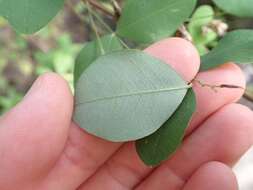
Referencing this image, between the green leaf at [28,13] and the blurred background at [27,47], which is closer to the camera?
the green leaf at [28,13]

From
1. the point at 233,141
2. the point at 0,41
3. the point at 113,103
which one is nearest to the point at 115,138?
the point at 113,103

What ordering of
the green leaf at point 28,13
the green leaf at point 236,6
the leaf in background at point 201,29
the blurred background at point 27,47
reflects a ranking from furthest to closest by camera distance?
the blurred background at point 27,47
the leaf in background at point 201,29
the green leaf at point 236,6
the green leaf at point 28,13

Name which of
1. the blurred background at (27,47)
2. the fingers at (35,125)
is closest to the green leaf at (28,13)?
the fingers at (35,125)

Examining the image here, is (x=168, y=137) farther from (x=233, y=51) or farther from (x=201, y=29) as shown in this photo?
(x=201, y=29)

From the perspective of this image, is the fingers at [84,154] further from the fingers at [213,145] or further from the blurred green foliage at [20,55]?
the blurred green foliage at [20,55]

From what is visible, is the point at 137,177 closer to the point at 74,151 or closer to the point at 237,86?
the point at 74,151

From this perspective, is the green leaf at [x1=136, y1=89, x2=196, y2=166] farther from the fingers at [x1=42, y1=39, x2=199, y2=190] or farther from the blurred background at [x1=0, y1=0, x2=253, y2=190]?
the blurred background at [x1=0, y1=0, x2=253, y2=190]
